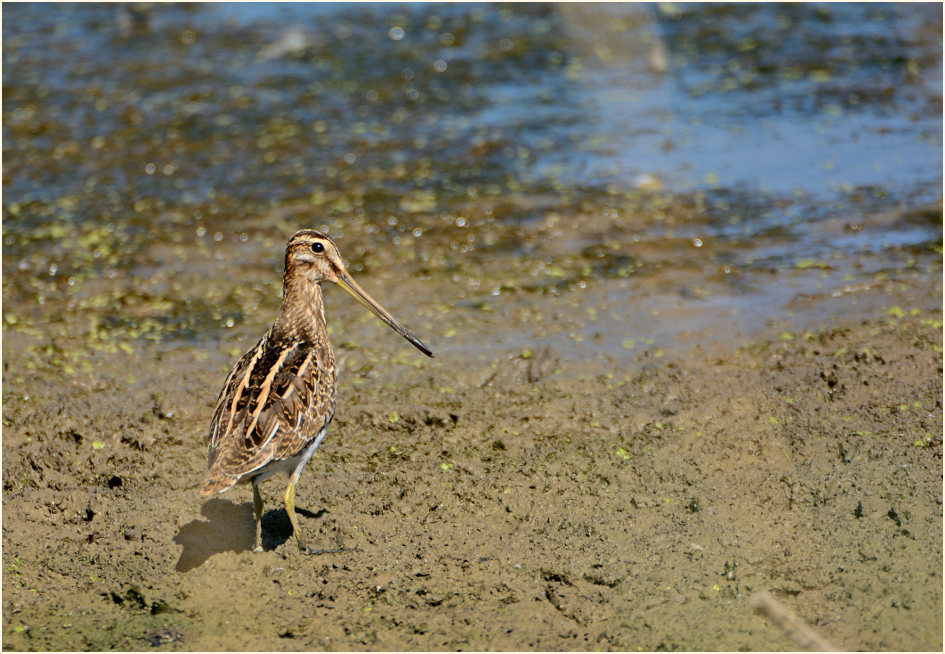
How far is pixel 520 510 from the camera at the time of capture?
5.11 metres

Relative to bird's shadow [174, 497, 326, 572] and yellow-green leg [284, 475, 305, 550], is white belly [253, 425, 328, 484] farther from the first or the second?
bird's shadow [174, 497, 326, 572]

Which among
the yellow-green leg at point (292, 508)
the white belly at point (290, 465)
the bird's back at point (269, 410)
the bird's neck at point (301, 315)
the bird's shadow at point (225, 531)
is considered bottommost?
the bird's shadow at point (225, 531)

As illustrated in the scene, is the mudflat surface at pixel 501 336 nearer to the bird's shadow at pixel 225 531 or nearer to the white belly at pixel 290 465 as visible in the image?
the bird's shadow at pixel 225 531

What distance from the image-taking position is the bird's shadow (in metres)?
4.89

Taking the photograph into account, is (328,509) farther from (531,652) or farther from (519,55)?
(519,55)

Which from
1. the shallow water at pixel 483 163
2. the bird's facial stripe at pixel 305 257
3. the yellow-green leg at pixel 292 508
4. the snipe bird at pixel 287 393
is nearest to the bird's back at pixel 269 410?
the snipe bird at pixel 287 393

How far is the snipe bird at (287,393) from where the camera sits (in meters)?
4.64

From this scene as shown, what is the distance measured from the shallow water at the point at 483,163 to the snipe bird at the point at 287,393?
149 cm

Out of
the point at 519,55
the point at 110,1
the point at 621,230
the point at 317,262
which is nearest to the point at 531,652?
Result: the point at 317,262

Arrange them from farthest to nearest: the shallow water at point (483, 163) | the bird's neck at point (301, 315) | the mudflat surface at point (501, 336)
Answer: the shallow water at point (483, 163) → the bird's neck at point (301, 315) → the mudflat surface at point (501, 336)

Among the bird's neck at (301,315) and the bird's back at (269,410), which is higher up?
the bird's neck at (301,315)

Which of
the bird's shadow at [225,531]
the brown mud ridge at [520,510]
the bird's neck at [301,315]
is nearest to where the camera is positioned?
the brown mud ridge at [520,510]

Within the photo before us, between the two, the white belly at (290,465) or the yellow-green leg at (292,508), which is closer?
the white belly at (290,465)

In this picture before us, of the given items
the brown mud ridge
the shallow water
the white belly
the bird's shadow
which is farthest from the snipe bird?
the shallow water
